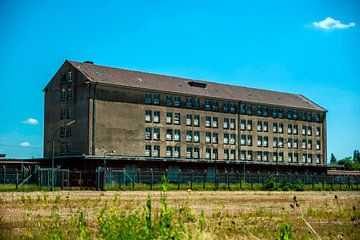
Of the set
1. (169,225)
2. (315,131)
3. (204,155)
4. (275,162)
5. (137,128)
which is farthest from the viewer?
(315,131)

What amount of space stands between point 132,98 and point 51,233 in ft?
208

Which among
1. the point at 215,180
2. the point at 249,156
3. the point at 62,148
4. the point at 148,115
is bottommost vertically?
→ the point at 215,180

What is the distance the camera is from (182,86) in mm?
86000

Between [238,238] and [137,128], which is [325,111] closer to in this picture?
[137,128]

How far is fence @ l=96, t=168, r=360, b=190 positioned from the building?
5998 millimetres

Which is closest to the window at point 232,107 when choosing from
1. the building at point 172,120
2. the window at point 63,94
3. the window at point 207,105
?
the building at point 172,120

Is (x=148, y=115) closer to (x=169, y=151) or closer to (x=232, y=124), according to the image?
(x=169, y=151)

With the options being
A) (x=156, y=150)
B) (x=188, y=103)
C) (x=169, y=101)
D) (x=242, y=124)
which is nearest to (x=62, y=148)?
(x=156, y=150)

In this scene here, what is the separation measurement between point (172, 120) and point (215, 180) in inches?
740

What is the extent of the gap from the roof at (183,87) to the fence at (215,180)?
41.9ft

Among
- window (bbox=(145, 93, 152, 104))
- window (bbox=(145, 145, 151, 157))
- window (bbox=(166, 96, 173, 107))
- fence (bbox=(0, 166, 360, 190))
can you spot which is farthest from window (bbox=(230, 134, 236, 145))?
fence (bbox=(0, 166, 360, 190))

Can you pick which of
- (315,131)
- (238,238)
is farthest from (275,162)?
(238,238)

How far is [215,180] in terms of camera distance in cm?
6419

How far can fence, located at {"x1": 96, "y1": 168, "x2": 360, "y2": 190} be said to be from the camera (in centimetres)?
6059
